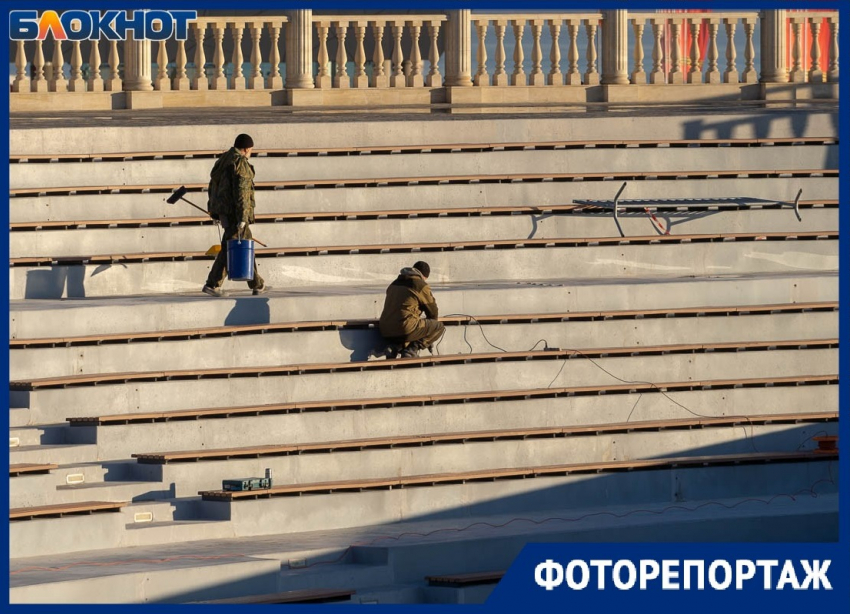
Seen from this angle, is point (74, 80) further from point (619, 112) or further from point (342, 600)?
point (342, 600)

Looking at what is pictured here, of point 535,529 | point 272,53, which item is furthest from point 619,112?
point 535,529

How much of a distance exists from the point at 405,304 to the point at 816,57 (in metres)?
8.81

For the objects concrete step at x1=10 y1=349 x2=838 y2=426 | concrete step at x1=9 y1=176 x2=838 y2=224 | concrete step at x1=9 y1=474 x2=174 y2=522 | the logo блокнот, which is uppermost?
the logo блокнот

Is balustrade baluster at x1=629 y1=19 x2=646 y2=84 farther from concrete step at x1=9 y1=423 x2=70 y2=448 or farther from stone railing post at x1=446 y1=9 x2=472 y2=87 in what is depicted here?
concrete step at x1=9 y1=423 x2=70 y2=448

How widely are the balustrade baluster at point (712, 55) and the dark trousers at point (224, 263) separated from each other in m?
7.87

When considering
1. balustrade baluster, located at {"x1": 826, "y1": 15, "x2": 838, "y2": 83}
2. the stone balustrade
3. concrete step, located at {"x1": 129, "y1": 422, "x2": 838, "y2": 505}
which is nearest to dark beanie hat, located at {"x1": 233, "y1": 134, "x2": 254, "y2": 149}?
concrete step, located at {"x1": 129, "y1": 422, "x2": 838, "y2": 505}

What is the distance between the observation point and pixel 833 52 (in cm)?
2473

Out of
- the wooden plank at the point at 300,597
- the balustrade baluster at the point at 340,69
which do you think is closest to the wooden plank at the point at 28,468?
the wooden plank at the point at 300,597

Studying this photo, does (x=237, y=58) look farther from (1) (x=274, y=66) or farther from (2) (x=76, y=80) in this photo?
(2) (x=76, y=80)

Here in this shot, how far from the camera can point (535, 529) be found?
16094mm

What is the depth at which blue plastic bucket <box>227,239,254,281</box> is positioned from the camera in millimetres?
17984

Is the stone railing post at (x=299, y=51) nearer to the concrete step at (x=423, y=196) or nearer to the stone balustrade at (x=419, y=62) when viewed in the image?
the stone balustrade at (x=419, y=62)

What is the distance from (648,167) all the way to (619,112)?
2.14 m

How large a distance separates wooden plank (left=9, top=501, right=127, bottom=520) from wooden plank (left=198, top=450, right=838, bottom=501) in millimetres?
840
